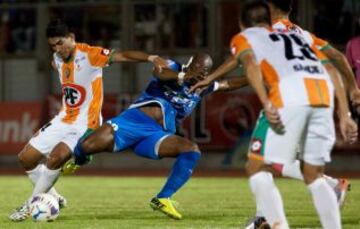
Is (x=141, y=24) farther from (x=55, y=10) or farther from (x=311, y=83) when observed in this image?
(x=311, y=83)

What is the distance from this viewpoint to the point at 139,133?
11023mm

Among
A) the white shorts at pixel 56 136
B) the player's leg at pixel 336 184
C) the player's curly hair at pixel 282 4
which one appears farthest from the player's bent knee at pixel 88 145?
the player's curly hair at pixel 282 4

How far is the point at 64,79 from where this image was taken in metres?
11.4

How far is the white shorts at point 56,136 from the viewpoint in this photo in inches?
447

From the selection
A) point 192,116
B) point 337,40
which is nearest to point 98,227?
point 192,116

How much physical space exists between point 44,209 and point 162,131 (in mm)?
1624

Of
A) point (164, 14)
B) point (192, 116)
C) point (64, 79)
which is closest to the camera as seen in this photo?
point (64, 79)

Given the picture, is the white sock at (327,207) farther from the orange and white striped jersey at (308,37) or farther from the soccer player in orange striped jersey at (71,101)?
the soccer player in orange striped jersey at (71,101)

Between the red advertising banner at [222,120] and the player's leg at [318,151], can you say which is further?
the red advertising banner at [222,120]

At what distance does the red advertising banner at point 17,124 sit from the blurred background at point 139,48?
0.02 metres

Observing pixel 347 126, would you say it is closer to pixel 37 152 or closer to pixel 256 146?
pixel 256 146

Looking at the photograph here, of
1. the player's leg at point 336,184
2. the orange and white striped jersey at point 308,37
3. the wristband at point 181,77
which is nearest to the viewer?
the orange and white striped jersey at point 308,37

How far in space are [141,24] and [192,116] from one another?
376cm

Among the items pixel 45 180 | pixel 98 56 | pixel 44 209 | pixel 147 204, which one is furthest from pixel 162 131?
pixel 147 204
